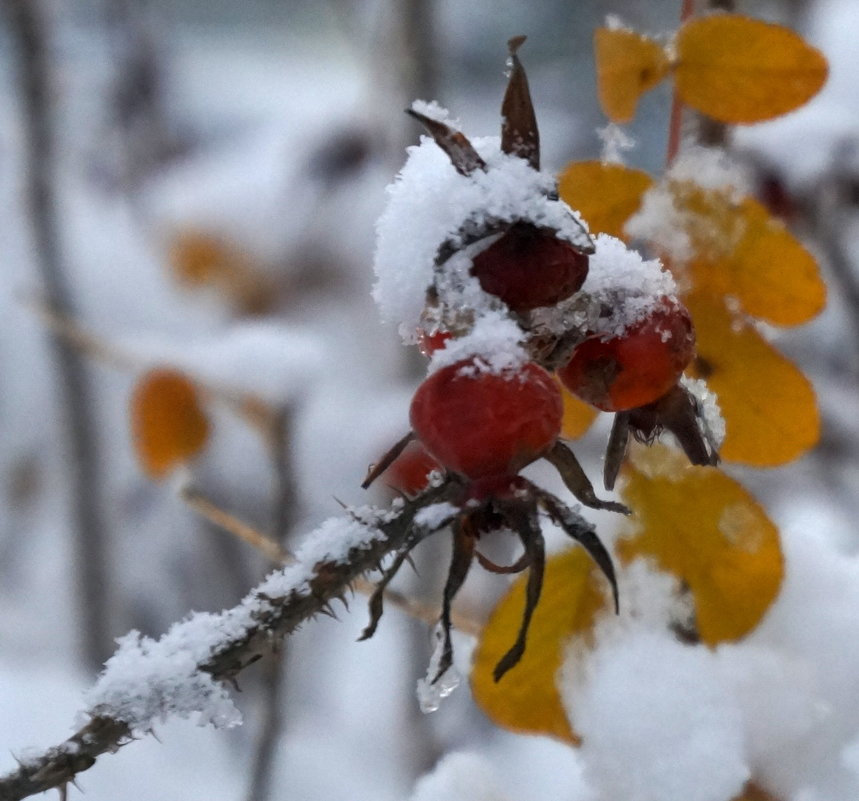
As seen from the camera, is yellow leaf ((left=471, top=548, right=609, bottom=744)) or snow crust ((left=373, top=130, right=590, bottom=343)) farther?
yellow leaf ((left=471, top=548, right=609, bottom=744))

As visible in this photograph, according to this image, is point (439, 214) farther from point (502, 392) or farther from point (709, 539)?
point (709, 539)

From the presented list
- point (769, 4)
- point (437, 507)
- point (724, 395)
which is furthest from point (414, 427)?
point (769, 4)

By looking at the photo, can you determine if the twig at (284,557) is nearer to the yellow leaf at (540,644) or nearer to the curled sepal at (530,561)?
the yellow leaf at (540,644)

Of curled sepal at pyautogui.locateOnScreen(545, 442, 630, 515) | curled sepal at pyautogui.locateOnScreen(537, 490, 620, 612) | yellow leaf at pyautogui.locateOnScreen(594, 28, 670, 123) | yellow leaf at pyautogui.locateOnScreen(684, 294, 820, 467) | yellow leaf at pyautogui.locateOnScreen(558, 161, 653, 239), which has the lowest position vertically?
curled sepal at pyautogui.locateOnScreen(537, 490, 620, 612)

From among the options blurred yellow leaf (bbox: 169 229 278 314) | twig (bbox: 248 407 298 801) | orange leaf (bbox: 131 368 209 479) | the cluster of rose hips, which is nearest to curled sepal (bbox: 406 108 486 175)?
the cluster of rose hips

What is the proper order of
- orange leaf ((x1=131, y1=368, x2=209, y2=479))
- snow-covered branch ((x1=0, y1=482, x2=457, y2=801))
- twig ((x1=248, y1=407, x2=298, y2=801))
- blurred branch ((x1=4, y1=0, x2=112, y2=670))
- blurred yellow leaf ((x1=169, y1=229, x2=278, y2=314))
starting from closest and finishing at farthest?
1. snow-covered branch ((x1=0, y1=482, x2=457, y2=801))
2. twig ((x1=248, y1=407, x2=298, y2=801))
3. orange leaf ((x1=131, y1=368, x2=209, y2=479))
4. blurred branch ((x1=4, y1=0, x2=112, y2=670))
5. blurred yellow leaf ((x1=169, y1=229, x2=278, y2=314))

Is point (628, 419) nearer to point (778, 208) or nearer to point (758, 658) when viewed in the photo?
point (758, 658)

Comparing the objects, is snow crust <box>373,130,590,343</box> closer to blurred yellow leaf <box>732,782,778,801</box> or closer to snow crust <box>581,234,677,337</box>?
snow crust <box>581,234,677,337</box>

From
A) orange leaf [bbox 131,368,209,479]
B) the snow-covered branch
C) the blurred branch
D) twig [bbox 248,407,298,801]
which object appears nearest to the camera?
the snow-covered branch
